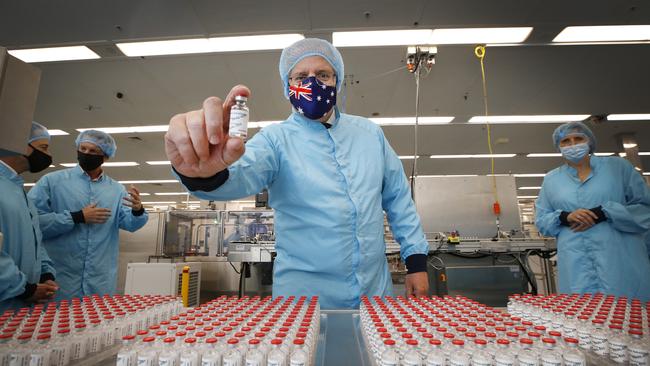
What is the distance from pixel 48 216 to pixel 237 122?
228cm

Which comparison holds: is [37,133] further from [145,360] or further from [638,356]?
[638,356]

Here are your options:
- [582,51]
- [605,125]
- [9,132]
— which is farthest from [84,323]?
[605,125]

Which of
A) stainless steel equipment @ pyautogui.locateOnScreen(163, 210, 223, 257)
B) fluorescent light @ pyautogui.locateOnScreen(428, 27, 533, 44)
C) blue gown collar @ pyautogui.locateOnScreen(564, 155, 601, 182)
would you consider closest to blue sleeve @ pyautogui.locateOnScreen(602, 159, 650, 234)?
blue gown collar @ pyautogui.locateOnScreen(564, 155, 601, 182)

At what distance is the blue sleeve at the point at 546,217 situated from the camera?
2373 millimetres

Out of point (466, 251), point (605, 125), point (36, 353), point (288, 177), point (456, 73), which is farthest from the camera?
point (605, 125)

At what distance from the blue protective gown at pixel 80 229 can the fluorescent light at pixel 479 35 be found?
377cm

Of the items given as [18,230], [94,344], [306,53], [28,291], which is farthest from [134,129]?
[94,344]


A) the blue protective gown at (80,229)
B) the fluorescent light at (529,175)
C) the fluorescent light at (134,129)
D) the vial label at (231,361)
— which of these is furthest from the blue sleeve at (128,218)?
the fluorescent light at (529,175)

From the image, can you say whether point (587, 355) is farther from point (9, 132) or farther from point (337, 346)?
point (9, 132)

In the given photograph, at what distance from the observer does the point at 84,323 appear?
77cm

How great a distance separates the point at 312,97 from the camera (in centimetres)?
131

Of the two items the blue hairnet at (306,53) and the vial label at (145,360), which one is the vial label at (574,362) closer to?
the vial label at (145,360)

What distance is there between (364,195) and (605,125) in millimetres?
7762

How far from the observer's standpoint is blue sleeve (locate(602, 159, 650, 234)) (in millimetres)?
2121
